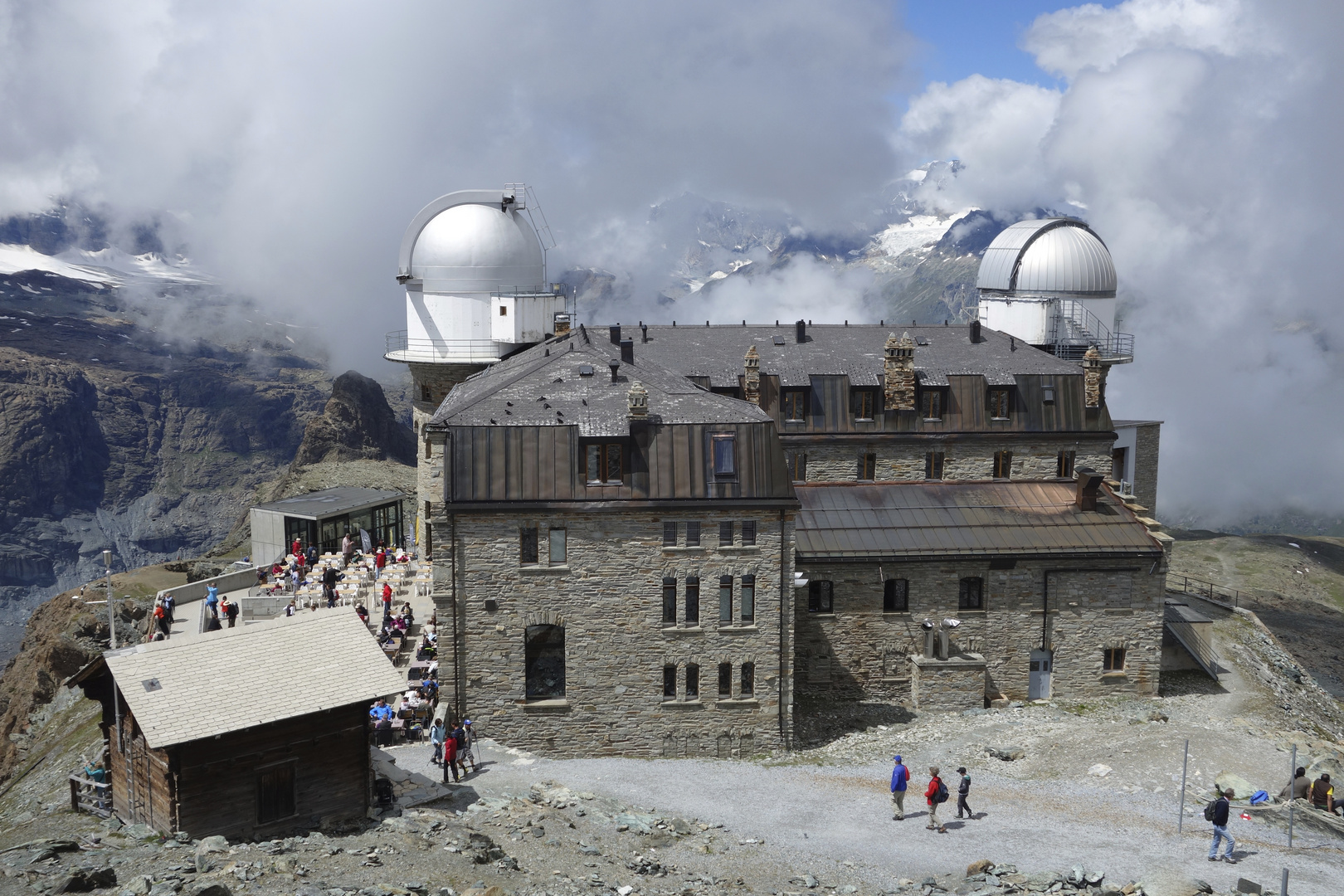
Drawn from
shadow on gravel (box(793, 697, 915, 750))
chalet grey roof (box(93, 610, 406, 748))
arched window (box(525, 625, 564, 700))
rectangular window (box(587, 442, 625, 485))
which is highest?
rectangular window (box(587, 442, 625, 485))

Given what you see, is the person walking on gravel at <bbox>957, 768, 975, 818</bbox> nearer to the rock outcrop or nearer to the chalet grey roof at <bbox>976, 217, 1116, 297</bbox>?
the chalet grey roof at <bbox>976, 217, 1116, 297</bbox>

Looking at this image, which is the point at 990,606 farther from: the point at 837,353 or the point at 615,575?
the point at 615,575

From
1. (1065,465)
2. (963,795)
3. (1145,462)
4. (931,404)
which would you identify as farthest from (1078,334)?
(963,795)

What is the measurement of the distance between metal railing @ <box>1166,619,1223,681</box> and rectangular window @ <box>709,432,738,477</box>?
2415 cm

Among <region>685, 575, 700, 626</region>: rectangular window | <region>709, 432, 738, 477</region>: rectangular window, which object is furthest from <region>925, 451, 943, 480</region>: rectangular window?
<region>685, 575, 700, 626</region>: rectangular window

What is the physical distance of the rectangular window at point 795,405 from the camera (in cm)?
5112

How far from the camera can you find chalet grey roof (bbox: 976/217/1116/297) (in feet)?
199

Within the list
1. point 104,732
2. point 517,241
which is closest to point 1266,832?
point 104,732

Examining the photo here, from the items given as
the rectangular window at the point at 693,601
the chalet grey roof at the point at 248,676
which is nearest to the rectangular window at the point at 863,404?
the rectangular window at the point at 693,601

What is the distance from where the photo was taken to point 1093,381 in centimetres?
→ 5156

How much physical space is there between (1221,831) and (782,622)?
13862 millimetres

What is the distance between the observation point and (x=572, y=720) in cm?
3709

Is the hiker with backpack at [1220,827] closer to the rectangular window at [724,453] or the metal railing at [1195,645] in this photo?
the rectangular window at [724,453]

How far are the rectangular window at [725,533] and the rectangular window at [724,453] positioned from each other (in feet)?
4.95
